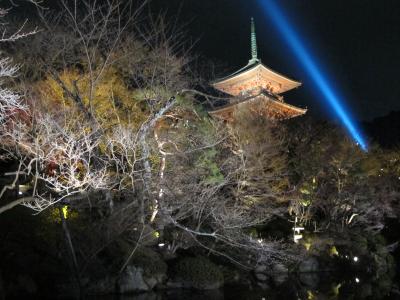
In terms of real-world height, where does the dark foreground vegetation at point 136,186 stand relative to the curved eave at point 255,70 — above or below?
below

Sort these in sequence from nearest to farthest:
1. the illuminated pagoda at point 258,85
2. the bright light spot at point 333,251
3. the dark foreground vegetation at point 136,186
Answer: the dark foreground vegetation at point 136,186 → the bright light spot at point 333,251 → the illuminated pagoda at point 258,85

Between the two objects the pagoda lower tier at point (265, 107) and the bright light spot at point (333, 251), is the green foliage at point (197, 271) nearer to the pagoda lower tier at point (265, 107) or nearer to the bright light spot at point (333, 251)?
the bright light spot at point (333, 251)

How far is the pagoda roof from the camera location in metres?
29.7

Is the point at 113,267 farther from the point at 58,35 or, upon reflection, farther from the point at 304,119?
the point at 304,119

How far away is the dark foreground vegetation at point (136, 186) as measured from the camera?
1206 centimetres

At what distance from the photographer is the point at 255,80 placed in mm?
30578

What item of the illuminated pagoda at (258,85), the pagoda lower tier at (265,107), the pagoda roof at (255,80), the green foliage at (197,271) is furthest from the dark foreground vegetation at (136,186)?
the pagoda roof at (255,80)

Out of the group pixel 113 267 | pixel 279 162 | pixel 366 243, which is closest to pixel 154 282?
pixel 113 267

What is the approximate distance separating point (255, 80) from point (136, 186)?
19477 millimetres

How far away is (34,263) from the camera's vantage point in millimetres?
12547

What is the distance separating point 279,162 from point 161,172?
6633mm

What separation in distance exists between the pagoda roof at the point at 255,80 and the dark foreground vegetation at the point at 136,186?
10201mm

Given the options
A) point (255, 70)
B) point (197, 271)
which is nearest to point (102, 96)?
point (197, 271)

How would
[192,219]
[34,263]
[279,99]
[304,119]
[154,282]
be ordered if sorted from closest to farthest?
[34,263], [154,282], [192,219], [304,119], [279,99]
